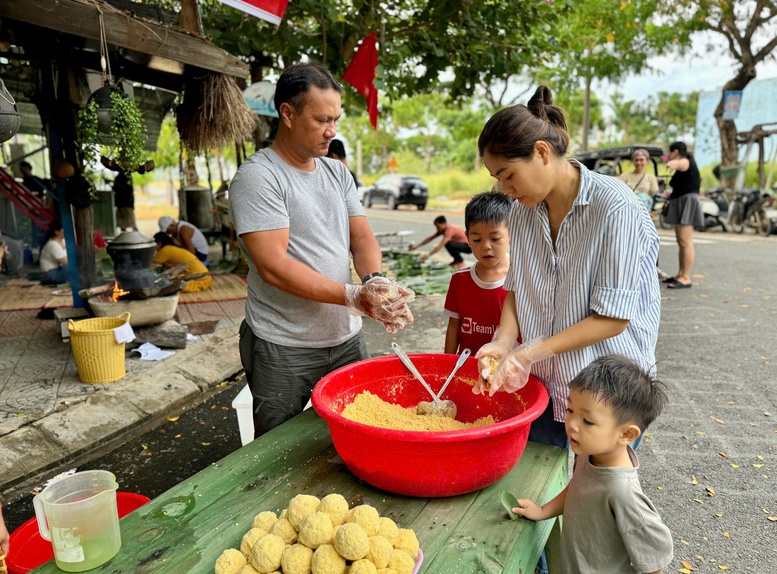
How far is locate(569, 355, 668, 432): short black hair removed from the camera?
1.37 metres

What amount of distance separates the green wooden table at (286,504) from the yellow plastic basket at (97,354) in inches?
104

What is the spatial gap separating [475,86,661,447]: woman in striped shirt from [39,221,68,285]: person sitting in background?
7.43 metres

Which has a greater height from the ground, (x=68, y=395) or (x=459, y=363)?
(x=459, y=363)

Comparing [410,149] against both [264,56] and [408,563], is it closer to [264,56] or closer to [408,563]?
[264,56]

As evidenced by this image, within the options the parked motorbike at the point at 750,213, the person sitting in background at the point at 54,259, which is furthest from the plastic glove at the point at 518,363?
the parked motorbike at the point at 750,213

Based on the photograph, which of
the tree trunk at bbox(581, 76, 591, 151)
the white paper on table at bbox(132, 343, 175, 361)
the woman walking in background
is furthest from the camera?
the tree trunk at bbox(581, 76, 591, 151)

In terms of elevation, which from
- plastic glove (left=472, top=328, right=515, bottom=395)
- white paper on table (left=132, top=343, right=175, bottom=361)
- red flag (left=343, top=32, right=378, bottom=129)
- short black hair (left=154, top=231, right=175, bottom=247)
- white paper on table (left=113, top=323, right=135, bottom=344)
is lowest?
white paper on table (left=132, top=343, right=175, bottom=361)

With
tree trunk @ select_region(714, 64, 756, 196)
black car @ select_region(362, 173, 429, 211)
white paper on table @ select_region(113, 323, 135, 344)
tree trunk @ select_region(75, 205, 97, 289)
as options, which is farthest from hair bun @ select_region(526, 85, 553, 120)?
black car @ select_region(362, 173, 429, 211)

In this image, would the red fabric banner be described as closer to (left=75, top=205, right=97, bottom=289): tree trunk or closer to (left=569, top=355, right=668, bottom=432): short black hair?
(left=75, top=205, right=97, bottom=289): tree trunk

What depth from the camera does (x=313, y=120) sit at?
75.0 inches

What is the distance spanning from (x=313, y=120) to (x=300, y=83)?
5.0 inches

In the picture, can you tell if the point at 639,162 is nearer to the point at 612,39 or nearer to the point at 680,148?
the point at 680,148

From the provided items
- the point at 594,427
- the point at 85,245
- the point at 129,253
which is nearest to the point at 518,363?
the point at 594,427

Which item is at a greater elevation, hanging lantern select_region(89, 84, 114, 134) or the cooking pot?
hanging lantern select_region(89, 84, 114, 134)
